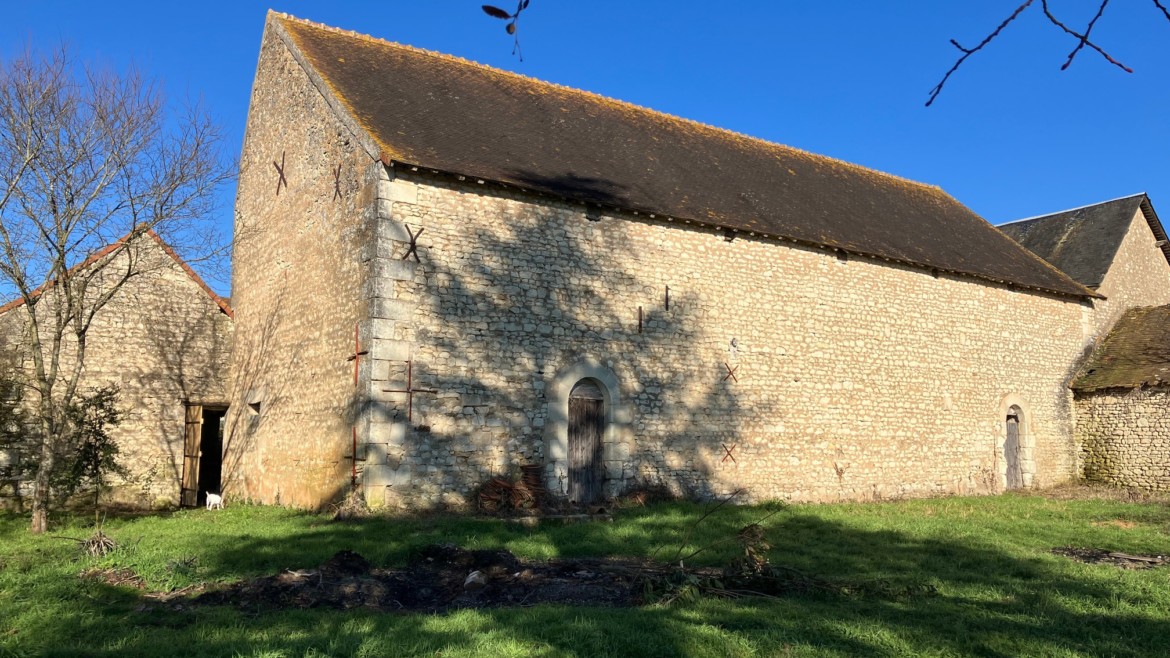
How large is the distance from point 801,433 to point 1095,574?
7.68 m

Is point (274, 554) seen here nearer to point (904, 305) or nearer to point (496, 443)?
point (496, 443)

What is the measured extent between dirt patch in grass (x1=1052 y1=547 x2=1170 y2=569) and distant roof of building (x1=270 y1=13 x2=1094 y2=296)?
298 inches

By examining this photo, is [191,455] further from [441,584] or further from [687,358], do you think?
[441,584]

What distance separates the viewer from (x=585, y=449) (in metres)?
13.9

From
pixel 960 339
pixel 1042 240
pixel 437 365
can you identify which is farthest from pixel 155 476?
pixel 1042 240

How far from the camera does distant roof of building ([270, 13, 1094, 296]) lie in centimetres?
1406

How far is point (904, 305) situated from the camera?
59.1ft

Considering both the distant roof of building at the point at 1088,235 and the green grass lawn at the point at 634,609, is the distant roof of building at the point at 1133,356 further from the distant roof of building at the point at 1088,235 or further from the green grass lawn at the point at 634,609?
the green grass lawn at the point at 634,609

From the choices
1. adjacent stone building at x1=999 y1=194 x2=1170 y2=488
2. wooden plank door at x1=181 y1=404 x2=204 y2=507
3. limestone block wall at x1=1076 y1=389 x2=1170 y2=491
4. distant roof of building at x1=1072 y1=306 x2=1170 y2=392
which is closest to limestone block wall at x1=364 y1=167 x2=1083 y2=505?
limestone block wall at x1=1076 y1=389 x2=1170 y2=491

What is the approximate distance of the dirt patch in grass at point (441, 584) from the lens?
7465 mm

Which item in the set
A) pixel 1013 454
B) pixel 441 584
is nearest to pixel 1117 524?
pixel 1013 454

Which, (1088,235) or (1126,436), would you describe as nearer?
(1126,436)

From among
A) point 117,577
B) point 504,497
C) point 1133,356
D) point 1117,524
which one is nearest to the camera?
point 117,577

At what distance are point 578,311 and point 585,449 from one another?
227 cm
